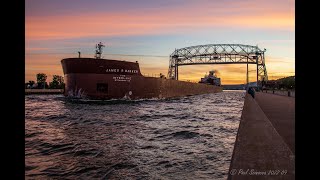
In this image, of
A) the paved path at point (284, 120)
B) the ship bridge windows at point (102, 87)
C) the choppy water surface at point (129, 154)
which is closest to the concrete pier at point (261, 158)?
the paved path at point (284, 120)

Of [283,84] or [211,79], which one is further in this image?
[283,84]

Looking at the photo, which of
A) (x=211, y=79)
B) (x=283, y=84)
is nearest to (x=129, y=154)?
(x=211, y=79)

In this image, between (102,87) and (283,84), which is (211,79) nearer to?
(283,84)

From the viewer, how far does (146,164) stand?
5992 mm

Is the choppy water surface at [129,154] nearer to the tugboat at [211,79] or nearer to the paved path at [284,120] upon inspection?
the paved path at [284,120]

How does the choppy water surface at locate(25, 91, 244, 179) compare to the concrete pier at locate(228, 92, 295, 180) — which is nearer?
the concrete pier at locate(228, 92, 295, 180)

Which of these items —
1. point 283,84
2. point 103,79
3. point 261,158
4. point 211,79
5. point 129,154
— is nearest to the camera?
point 261,158

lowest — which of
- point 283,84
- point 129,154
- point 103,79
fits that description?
point 129,154

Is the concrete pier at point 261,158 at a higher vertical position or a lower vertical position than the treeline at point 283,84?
lower

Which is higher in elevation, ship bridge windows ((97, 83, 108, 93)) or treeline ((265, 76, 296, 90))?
treeline ((265, 76, 296, 90))

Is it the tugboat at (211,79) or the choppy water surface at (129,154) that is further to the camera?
the tugboat at (211,79)

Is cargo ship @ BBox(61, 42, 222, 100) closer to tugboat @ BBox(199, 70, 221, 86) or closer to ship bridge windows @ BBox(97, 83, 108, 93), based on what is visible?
ship bridge windows @ BBox(97, 83, 108, 93)

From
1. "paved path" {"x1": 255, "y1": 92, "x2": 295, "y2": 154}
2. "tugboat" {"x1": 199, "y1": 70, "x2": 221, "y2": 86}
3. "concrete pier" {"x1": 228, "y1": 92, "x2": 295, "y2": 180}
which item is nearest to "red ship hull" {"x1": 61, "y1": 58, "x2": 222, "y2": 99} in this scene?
"paved path" {"x1": 255, "y1": 92, "x2": 295, "y2": 154}
